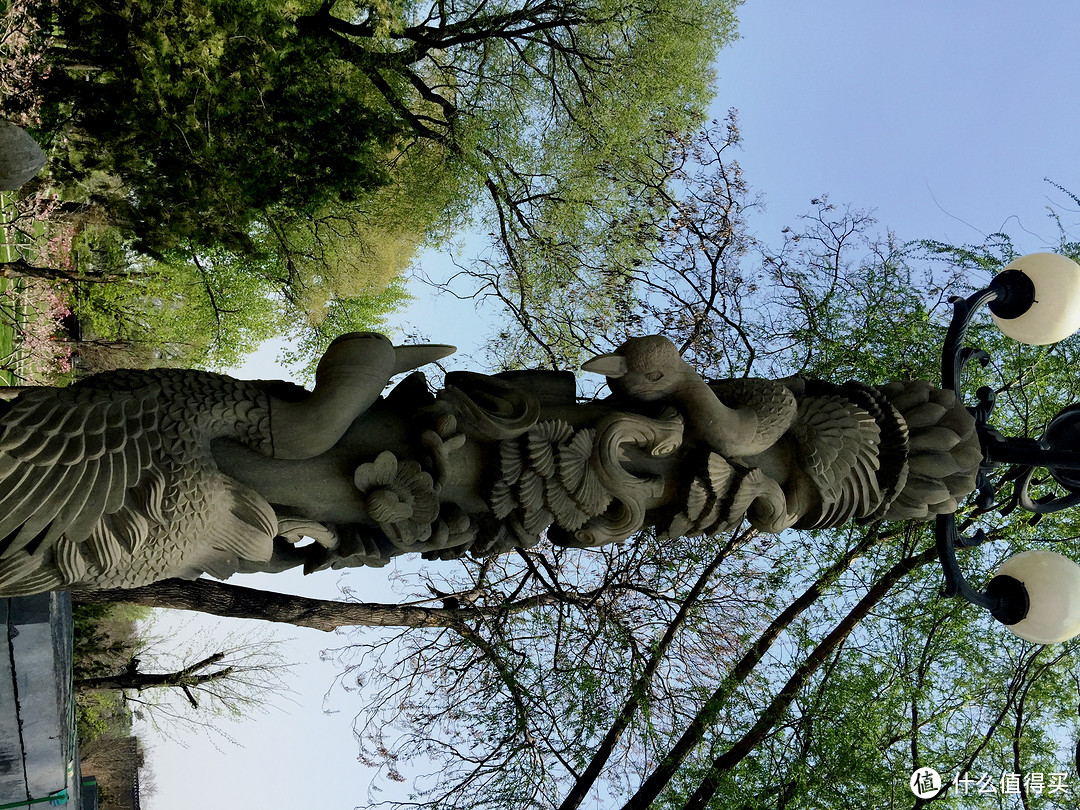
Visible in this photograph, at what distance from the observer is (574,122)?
14477 mm

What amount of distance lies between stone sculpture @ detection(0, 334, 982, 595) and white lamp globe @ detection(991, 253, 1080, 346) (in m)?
0.61

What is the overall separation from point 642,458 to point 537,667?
19.1 ft

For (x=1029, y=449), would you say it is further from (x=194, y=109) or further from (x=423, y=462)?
(x=194, y=109)

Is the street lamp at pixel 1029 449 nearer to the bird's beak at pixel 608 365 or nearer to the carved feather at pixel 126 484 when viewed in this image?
the bird's beak at pixel 608 365

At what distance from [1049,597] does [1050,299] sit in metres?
1.71

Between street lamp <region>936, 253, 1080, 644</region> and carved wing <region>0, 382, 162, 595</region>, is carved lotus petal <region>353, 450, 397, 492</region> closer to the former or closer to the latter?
carved wing <region>0, 382, 162, 595</region>

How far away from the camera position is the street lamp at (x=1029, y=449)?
15.3ft

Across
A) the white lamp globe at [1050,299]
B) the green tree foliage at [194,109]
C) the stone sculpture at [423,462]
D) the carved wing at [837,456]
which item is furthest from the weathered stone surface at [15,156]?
the white lamp globe at [1050,299]

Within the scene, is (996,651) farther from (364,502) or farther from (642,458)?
(364,502)

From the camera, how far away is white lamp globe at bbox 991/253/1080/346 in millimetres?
4715

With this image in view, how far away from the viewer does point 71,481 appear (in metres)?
3.24

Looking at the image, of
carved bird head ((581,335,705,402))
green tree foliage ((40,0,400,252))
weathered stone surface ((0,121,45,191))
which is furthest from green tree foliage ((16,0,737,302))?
carved bird head ((581,335,705,402))

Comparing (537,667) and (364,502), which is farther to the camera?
(537,667)

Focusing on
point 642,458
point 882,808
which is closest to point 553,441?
point 642,458
